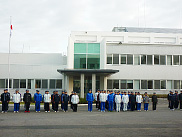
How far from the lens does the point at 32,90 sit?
3538cm

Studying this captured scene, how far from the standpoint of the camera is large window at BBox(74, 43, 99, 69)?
32750mm

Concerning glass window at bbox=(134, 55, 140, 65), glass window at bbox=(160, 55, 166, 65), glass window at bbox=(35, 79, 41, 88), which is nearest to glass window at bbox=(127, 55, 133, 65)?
glass window at bbox=(134, 55, 140, 65)

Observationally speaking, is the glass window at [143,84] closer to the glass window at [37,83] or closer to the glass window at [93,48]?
the glass window at [93,48]

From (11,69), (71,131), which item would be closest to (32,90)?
(11,69)

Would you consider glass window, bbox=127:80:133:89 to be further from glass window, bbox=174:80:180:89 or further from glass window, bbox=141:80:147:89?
glass window, bbox=174:80:180:89

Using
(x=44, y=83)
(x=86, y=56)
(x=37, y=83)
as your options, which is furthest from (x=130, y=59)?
(x=37, y=83)

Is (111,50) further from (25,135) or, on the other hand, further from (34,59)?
(25,135)

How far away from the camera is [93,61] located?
32.9 meters

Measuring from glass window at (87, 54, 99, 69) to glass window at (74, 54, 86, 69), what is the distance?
2.11 feet

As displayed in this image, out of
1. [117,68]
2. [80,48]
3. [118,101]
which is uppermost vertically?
[80,48]

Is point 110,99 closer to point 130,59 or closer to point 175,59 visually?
point 130,59

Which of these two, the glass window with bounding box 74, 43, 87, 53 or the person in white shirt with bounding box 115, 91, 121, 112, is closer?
the person in white shirt with bounding box 115, 91, 121, 112

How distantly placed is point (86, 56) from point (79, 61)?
1113 mm

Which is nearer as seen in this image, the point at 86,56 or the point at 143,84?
the point at 86,56
